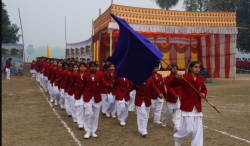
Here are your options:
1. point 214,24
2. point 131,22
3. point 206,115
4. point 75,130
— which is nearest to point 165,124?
point 206,115

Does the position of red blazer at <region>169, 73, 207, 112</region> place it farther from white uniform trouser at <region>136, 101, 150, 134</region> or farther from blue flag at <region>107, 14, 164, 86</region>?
white uniform trouser at <region>136, 101, 150, 134</region>

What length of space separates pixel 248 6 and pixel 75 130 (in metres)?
37.9

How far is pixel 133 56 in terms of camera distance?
5.26 meters

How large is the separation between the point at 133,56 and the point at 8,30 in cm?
3569

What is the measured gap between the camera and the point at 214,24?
1811 centimetres

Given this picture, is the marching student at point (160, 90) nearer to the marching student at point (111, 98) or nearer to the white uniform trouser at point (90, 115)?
the marching student at point (111, 98)

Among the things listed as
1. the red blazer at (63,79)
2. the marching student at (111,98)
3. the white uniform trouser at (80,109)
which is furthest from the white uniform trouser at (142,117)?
the red blazer at (63,79)

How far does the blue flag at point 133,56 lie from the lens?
5.12 metres

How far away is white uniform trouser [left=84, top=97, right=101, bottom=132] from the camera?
6.01m

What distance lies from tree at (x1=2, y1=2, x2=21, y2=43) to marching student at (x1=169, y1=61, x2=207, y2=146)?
117ft

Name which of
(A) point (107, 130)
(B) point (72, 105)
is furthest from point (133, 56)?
(B) point (72, 105)

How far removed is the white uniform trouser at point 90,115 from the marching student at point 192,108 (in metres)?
2.19

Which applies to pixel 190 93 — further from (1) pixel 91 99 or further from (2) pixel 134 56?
(1) pixel 91 99

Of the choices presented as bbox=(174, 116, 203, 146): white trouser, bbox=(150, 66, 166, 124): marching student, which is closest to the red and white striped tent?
bbox=(150, 66, 166, 124): marching student
